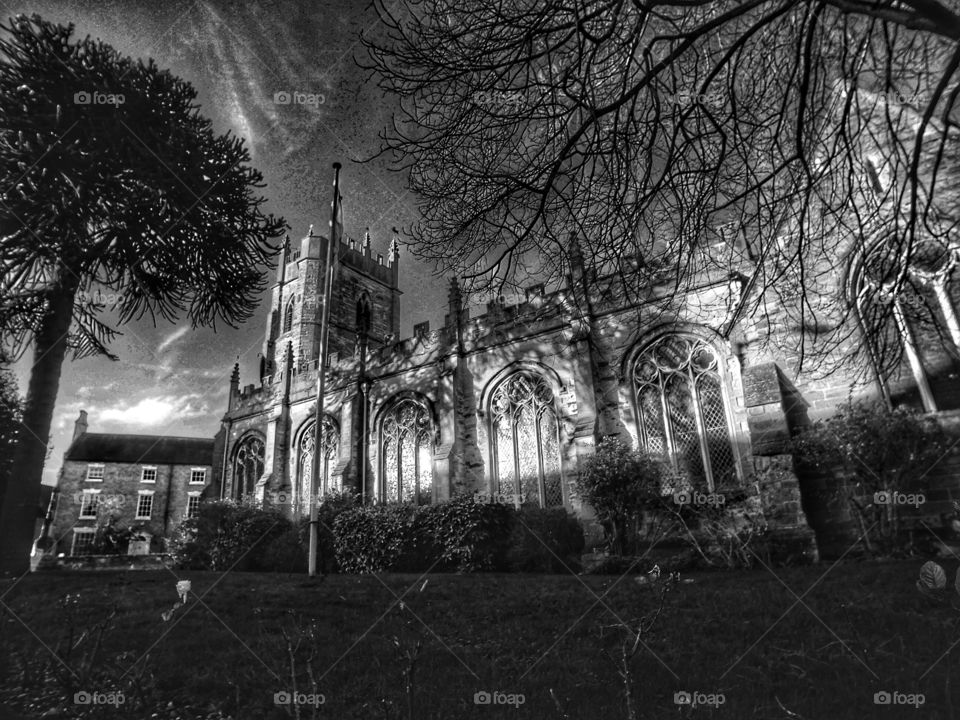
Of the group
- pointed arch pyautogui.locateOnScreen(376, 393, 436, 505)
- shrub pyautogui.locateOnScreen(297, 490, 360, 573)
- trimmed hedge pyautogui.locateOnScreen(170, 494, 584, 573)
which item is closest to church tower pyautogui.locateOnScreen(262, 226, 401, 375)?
pointed arch pyautogui.locateOnScreen(376, 393, 436, 505)

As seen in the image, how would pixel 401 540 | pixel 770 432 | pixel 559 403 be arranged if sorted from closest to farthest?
pixel 770 432
pixel 401 540
pixel 559 403

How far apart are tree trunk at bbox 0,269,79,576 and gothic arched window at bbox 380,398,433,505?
12889 millimetres

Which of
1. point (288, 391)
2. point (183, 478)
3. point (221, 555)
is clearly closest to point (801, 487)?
point (221, 555)

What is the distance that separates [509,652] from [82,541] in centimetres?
3847

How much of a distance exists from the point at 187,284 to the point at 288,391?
14871 millimetres

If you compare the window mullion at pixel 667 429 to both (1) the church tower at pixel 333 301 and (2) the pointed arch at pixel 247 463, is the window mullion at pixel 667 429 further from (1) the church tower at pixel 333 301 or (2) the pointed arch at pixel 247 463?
(1) the church tower at pixel 333 301

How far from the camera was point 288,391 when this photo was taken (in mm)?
25672

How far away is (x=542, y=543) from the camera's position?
1310 cm

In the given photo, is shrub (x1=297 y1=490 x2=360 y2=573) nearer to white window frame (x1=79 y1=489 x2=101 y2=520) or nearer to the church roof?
the church roof

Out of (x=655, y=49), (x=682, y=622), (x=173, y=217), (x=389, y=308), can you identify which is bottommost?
(x=682, y=622)

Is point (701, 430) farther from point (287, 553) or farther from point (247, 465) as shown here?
point (247, 465)

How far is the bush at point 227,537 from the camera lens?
18.2 meters

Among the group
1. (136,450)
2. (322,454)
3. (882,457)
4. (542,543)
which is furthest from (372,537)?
(136,450)

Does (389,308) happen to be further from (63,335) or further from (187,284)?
(63,335)
